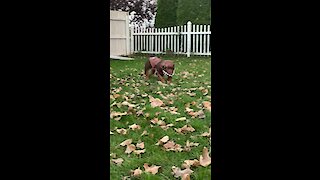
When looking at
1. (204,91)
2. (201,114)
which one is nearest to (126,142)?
(201,114)

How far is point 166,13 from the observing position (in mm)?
11102

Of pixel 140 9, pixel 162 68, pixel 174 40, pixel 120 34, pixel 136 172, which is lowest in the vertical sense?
pixel 136 172

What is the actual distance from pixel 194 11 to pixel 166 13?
1.04 meters

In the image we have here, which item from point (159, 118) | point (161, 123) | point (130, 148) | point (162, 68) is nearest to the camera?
point (130, 148)

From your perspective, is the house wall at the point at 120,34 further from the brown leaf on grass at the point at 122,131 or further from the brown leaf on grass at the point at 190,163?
the brown leaf on grass at the point at 190,163

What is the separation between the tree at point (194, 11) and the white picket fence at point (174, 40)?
0.75 feet

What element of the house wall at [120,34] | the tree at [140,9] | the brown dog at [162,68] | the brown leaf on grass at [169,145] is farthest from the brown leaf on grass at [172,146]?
the tree at [140,9]

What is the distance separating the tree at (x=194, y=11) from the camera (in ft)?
33.5

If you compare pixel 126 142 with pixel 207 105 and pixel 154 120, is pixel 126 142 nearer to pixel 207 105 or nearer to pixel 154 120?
pixel 154 120
